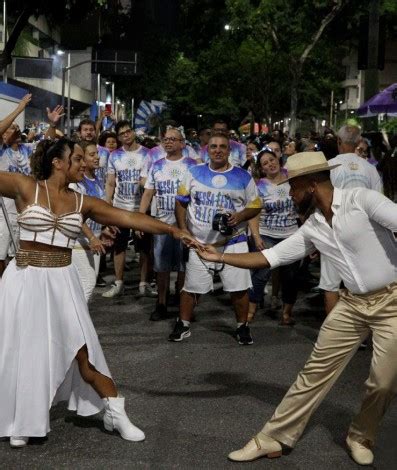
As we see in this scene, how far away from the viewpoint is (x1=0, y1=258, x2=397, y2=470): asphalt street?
16.1 feet

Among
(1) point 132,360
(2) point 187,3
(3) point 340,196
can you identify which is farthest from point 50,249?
(2) point 187,3

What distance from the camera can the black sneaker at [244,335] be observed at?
789cm

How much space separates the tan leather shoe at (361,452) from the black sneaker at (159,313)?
4.20 meters

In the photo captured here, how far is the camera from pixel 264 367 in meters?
7.07

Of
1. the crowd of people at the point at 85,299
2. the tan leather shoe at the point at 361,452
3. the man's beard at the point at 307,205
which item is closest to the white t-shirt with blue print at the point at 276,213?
the crowd of people at the point at 85,299

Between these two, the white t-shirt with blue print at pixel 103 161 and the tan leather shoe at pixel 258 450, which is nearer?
the tan leather shoe at pixel 258 450

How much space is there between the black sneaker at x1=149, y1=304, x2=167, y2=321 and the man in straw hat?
13.2ft

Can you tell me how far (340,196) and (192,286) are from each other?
3.37 m

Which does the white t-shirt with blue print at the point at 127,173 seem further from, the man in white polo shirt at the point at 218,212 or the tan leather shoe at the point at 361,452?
the tan leather shoe at the point at 361,452

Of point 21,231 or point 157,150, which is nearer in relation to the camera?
point 21,231

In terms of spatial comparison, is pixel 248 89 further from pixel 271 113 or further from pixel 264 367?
pixel 264 367

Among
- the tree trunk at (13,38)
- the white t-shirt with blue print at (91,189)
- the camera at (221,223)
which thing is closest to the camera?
the camera at (221,223)

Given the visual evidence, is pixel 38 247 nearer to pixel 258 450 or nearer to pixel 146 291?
pixel 258 450

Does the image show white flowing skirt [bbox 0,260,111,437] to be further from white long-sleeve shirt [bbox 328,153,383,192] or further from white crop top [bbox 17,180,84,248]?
white long-sleeve shirt [bbox 328,153,383,192]
